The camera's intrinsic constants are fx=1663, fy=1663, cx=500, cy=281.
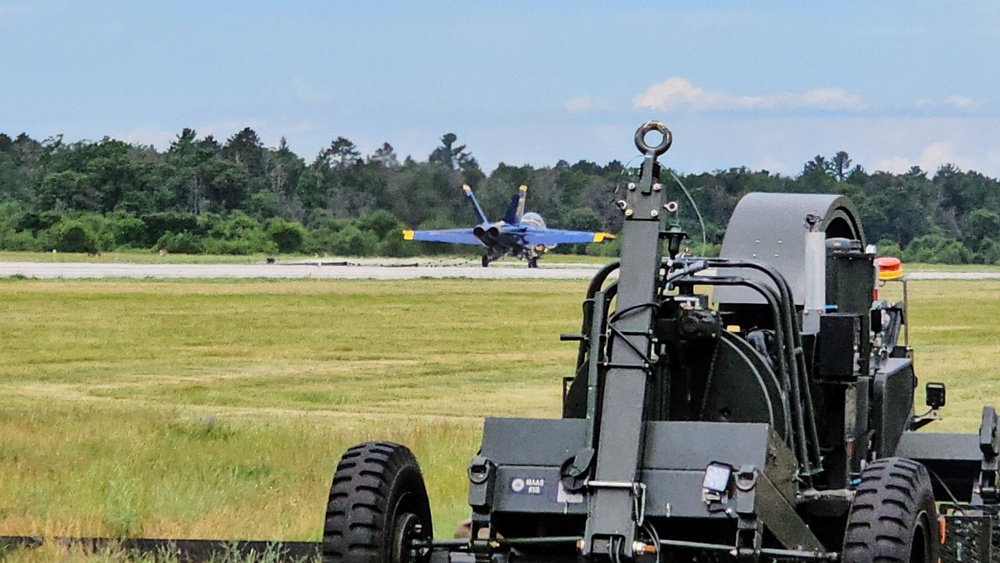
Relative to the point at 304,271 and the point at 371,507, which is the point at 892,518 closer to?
the point at 371,507

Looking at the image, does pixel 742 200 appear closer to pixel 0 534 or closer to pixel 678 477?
pixel 678 477

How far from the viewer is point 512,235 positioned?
268ft

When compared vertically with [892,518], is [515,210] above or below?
above

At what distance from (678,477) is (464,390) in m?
21.4

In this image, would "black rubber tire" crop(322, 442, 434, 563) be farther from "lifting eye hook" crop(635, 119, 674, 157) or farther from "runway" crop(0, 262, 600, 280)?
"runway" crop(0, 262, 600, 280)

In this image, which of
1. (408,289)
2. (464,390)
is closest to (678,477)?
(464,390)

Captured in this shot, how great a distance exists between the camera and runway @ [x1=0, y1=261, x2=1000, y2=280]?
63466 millimetres

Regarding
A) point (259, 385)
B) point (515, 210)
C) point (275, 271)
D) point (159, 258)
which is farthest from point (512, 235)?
point (259, 385)

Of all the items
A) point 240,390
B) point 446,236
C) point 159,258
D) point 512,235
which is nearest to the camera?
point 240,390

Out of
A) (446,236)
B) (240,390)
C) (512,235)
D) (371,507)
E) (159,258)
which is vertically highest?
(512,235)

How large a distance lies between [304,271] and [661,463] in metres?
63.5

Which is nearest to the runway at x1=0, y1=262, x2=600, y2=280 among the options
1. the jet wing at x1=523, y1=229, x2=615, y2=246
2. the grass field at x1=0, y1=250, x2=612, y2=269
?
the jet wing at x1=523, y1=229, x2=615, y2=246

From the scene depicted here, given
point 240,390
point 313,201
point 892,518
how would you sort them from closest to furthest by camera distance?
point 892,518 → point 240,390 → point 313,201

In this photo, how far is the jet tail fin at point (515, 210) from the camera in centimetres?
8238
